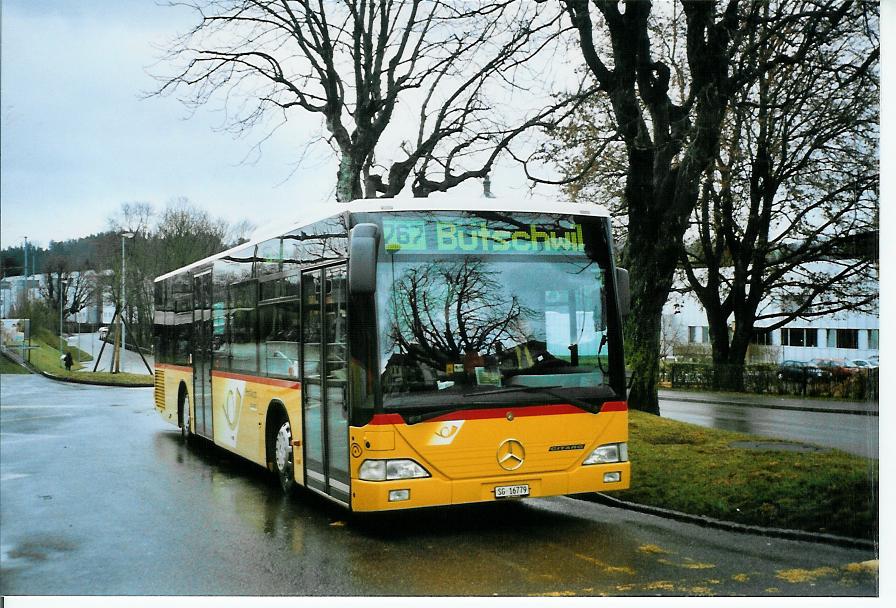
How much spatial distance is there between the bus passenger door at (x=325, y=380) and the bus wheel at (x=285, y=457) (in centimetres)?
74

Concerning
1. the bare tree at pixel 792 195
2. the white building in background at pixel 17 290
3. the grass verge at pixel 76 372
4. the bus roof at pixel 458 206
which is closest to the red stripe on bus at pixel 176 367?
the grass verge at pixel 76 372

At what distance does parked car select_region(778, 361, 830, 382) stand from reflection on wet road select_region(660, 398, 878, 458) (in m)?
0.69

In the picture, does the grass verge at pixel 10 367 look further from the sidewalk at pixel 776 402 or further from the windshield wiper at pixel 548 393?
the sidewalk at pixel 776 402

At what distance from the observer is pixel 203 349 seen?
13.6 metres

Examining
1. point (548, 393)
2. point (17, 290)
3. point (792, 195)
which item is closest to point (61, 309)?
point (17, 290)

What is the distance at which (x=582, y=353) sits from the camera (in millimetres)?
8273

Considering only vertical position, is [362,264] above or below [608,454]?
above

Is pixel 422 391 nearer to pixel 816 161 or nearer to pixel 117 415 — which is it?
pixel 816 161

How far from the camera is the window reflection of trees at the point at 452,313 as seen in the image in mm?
7871

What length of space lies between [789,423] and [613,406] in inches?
275

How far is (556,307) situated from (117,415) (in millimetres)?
14165

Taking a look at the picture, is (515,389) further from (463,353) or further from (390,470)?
(390,470)

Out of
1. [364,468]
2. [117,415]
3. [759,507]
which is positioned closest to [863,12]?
[759,507]

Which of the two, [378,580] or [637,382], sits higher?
[637,382]
